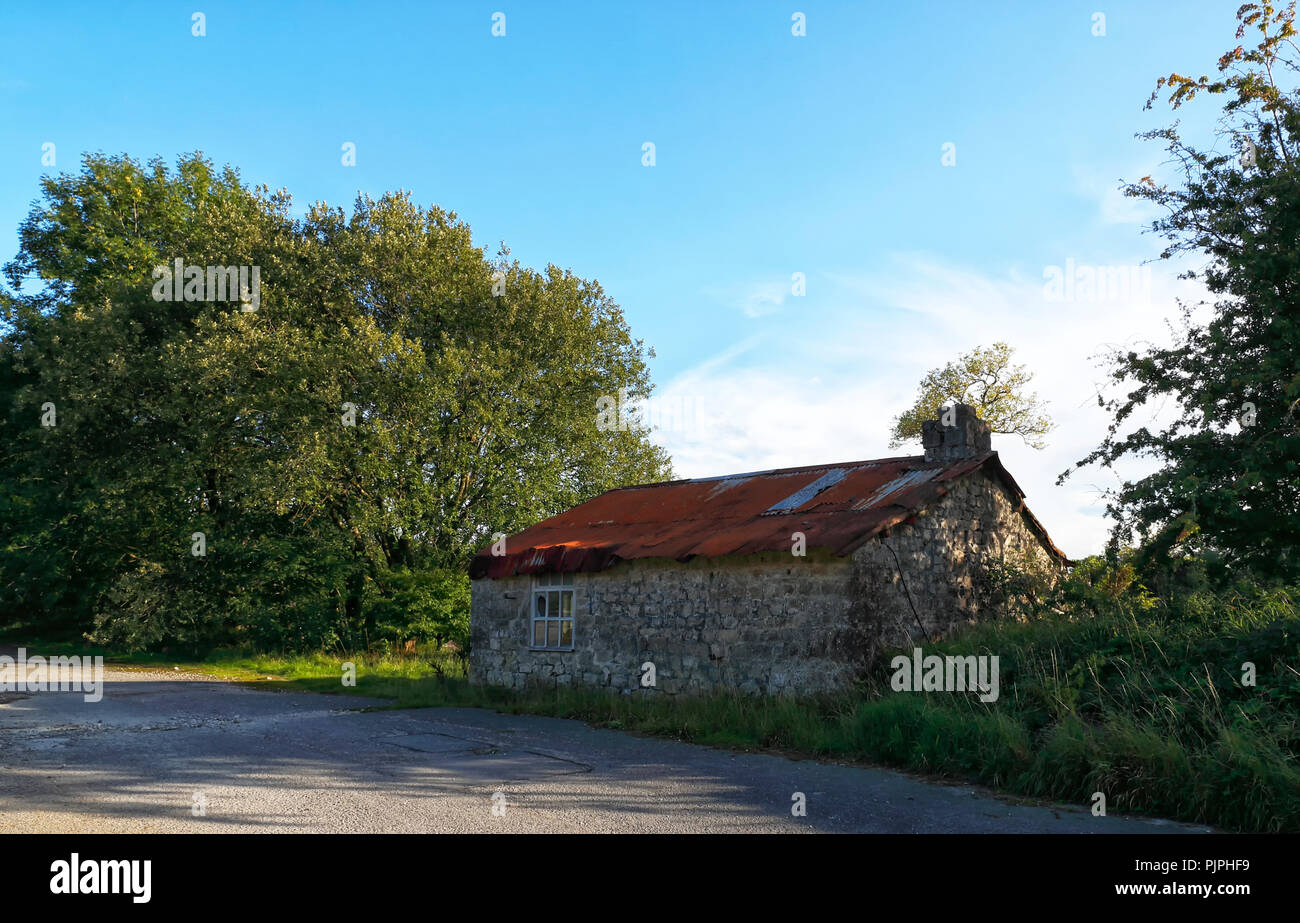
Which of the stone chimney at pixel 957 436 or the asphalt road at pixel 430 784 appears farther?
the stone chimney at pixel 957 436

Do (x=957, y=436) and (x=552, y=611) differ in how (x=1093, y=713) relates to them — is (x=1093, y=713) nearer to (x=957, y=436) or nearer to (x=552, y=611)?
(x=957, y=436)

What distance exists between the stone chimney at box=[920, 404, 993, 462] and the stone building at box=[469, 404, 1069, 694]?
24 millimetres

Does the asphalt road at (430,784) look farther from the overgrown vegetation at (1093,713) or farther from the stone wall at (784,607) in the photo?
the stone wall at (784,607)

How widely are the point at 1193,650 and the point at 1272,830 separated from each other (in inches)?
Result: 132

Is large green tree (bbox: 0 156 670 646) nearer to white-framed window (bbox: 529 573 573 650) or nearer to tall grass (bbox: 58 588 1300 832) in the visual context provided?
white-framed window (bbox: 529 573 573 650)

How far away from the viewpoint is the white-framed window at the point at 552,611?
1648 centimetres

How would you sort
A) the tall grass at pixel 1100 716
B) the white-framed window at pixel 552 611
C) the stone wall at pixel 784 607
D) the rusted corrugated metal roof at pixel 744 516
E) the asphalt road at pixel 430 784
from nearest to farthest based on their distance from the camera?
the asphalt road at pixel 430 784
the tall grass at pixel 1100 716
the stone wall at pixel 784 607
the rusted corrugated metal roof at pixel 744 516
the white-framed window at pixel 552 611

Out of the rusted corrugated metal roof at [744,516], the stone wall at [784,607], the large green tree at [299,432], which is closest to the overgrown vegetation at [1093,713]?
the stone wall at [784,607]

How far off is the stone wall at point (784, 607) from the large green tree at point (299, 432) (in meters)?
10.4

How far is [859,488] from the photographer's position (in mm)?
15406

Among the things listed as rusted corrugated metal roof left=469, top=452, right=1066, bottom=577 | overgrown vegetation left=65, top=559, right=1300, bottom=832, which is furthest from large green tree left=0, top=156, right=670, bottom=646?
overgrown vegetation left=65, top=559, right=1300, bottom=832

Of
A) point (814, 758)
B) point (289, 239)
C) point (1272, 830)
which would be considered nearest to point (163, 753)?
point (814, 758)

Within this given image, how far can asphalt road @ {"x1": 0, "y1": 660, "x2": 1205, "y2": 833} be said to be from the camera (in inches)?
275

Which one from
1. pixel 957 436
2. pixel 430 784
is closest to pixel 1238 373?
pixel 957 436
